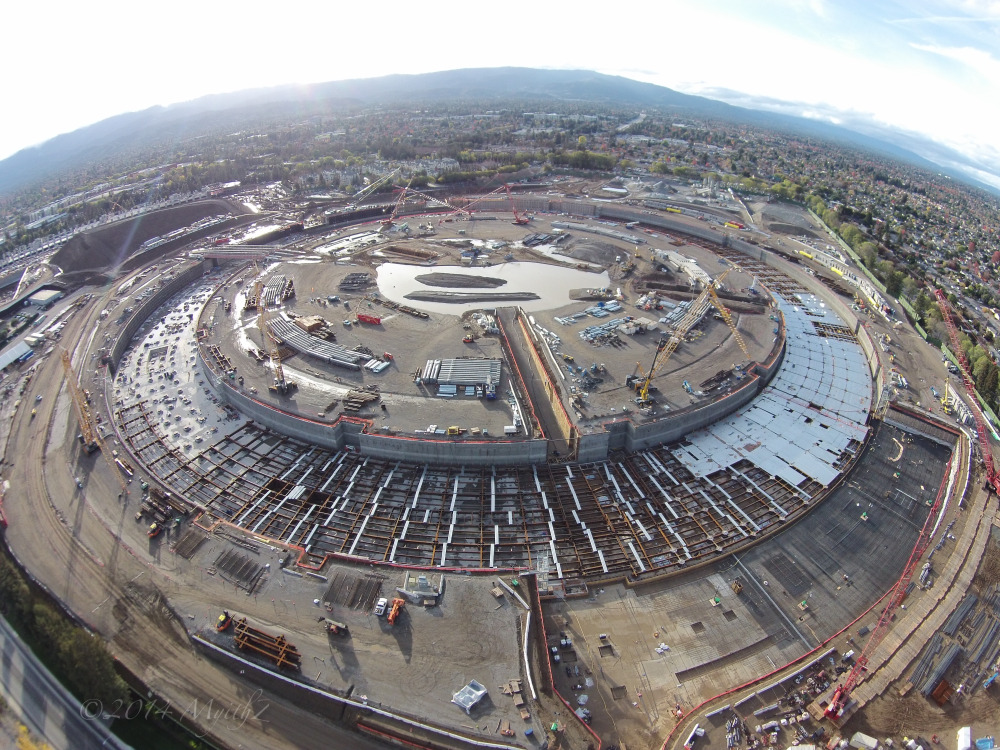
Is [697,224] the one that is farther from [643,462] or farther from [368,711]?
[368,711]

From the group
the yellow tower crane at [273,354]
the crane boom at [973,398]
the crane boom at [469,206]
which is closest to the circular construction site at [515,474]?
the yellow tower crane at [273,354]

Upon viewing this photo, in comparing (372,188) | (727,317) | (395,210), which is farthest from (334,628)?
(372,188)

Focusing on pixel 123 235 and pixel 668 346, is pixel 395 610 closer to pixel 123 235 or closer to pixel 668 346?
pixel 668 346

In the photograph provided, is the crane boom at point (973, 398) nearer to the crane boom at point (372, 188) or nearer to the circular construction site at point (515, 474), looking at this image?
the circular construction site at point (515, 474)

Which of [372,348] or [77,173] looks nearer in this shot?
[372,348]

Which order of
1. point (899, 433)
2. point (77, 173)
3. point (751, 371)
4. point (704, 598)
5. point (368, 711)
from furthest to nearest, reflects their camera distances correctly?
point (77, 173) < point (751, 371) < point (899, 433) < point (704, 598) < point (368, 711)

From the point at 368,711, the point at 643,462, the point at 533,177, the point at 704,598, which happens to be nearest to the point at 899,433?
the point at 643,462
